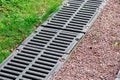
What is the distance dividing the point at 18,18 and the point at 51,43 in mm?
1094

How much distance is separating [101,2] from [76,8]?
2.02 ft

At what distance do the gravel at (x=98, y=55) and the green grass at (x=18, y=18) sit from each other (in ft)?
3.56

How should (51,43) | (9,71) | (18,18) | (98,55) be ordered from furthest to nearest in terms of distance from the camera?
(18,18)
(51,43)
(98,55)
(9,71)

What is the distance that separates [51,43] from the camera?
6.55 meters

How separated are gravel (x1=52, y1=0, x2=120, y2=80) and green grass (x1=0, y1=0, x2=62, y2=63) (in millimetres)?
1084

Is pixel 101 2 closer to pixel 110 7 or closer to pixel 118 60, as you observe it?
pixel 110 7

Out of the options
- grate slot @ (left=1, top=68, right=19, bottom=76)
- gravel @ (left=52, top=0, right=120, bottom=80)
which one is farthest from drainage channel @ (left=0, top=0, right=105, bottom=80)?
gravel @ (left=52, top=0, right=120, bottom=80)

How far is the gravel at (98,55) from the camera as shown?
5738 mm

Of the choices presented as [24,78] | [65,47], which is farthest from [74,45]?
[24,78]

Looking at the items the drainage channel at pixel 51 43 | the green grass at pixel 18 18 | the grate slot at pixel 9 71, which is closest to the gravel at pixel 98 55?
the drainage channel at pixel 51 43

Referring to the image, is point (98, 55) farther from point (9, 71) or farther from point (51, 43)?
point (9, 71)

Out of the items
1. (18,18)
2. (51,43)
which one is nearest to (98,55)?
(51,43)

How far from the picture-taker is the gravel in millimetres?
5738

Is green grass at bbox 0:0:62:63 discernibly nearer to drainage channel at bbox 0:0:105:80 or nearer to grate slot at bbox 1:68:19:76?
drainage channel at bbox 0:0:105:80
